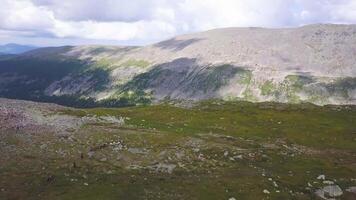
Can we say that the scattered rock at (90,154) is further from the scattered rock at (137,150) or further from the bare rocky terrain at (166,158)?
the scattered rock at (137,150)

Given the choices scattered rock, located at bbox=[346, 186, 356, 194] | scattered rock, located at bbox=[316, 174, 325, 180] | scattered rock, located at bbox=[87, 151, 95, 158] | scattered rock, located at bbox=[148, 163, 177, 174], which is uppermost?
scattered rock, located at bbox=[87, 151, 95, 158]

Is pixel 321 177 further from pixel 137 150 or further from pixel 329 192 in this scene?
pixel 137 150

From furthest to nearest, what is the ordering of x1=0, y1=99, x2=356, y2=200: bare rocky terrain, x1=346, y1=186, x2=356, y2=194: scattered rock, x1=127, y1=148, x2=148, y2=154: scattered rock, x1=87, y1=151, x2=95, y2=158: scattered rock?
x1=127, y1=148, x2=148, y2=154: scattered rock → x1=87, y1=151, x2=95, y2=158: scattered rock → x1=346, y1=186, x2=356, y2=194: scattered rock → x1=0, y1=99, x2=356, y2=200: bare rocky terrain

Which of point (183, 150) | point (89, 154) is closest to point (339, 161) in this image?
point (183, 150)

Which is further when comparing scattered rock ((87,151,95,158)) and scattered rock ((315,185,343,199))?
scattered rock ((87,151,95,158))

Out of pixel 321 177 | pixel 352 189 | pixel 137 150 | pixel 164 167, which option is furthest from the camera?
pixel 137 150

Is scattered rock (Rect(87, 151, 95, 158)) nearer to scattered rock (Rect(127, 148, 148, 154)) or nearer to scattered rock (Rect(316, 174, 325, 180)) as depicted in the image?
scattered rock (Rect(127, 148, 148, 154))

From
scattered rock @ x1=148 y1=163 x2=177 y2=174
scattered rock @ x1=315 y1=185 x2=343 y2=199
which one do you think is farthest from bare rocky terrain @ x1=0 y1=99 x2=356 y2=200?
scattered rock @ x1=148 y1=163 x2=177 y2=174

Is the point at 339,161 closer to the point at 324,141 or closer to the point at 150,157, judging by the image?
the point at 324,141

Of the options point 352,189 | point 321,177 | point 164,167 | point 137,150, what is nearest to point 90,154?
point 137,150

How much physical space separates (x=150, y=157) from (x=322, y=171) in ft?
66.4

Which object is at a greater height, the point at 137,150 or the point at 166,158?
the point at 137,150

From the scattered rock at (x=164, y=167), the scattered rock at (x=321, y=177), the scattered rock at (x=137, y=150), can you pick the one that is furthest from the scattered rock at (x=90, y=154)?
the scattered rock at (x=321, y=177)

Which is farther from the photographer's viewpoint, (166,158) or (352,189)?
(166,158)
